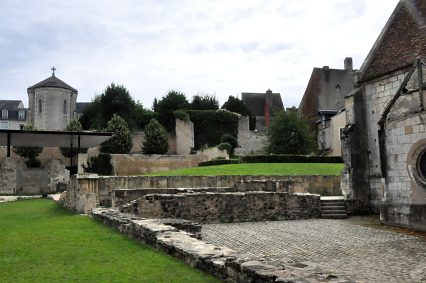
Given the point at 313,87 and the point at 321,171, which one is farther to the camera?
the point at 313,87

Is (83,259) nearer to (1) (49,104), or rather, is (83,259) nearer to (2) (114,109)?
(2) (114,109)

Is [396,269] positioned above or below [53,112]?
below

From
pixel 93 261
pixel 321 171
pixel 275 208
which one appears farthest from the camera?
pixel 321 171

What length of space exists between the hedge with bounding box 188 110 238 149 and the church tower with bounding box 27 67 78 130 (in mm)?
20215

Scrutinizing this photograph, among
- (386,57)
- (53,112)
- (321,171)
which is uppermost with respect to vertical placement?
(53,112)

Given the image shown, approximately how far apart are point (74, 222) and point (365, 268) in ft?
28.0

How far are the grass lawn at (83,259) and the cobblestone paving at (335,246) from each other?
6.22 feet

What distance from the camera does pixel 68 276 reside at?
20.2ft

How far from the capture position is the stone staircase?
17750mm

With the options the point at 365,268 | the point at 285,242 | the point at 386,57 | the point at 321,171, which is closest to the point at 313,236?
the point at 285,242

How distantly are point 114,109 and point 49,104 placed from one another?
11.7m

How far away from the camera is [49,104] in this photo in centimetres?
6069

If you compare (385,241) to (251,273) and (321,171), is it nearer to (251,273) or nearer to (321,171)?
(251,273)

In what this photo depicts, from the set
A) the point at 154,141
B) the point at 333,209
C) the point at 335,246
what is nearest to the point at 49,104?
the point at 154,141
